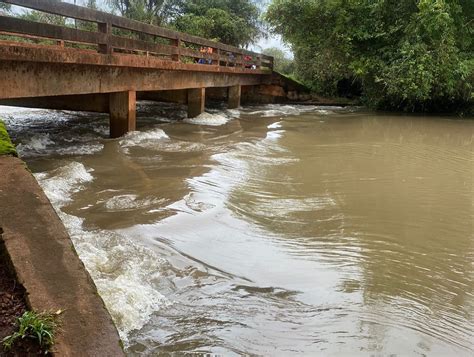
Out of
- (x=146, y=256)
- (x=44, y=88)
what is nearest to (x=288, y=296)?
(x=146, y=256)

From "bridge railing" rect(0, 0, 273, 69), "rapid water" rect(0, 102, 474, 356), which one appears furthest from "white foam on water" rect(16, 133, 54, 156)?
"bridge railing" rect(0, 0, 273, 69)

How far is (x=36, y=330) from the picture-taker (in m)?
2.09

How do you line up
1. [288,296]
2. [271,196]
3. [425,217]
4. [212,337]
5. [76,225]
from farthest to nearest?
1. [271,196]
2. [425,217]
3. [76,225]
4. [288,296]
5. [212,337]

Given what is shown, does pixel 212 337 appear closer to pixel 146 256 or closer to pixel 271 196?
pixel 146 256

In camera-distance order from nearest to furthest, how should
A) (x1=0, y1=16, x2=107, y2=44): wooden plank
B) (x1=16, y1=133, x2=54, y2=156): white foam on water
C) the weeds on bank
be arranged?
the weeds on bank < (x1=0, y1=16, x2=107, y2=44): wooden plank < (x1=16, y1=133, x2=54, y2=156): white foam on water

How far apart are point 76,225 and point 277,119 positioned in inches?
442

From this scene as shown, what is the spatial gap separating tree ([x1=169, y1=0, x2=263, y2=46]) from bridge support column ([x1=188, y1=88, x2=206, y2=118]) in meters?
12.0

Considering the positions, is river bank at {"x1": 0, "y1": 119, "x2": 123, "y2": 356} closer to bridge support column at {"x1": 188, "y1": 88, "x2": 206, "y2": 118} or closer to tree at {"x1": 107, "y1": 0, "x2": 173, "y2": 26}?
bridge support column at {"x1": 188, "y1": 88, "x2": 206, "y2": 118}

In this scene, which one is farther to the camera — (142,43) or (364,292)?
(142,43)

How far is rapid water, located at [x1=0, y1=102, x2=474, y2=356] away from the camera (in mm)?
3018

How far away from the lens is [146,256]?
3.97 meters

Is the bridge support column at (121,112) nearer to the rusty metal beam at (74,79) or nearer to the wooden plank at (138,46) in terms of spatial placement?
the rusty metal beam at (74,79)

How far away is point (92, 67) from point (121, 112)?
1715 mm

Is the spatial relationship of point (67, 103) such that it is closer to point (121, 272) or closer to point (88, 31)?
point (88, 31)
